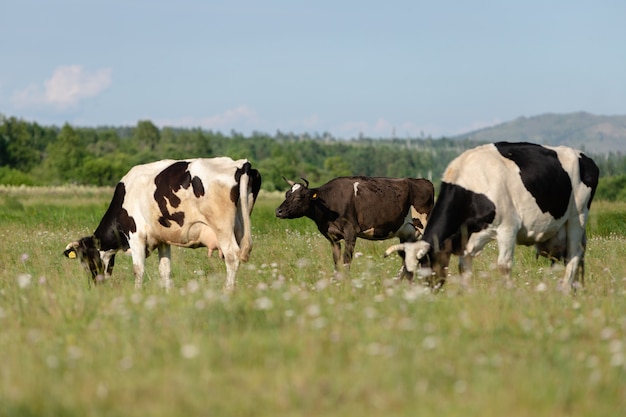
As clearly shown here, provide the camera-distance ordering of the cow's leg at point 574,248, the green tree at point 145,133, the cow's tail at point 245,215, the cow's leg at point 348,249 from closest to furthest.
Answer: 1. the cow's leg at point 574,248
2. the cow's tail at point 245,215
3. the cow's leg at point 348,249
4. the green tree at point 145,133

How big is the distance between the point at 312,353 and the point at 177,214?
7.70 metres

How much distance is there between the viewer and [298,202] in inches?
665

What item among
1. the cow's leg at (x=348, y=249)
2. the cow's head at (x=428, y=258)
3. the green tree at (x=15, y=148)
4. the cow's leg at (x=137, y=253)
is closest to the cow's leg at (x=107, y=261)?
the cow's leg at (x=137, y=253)

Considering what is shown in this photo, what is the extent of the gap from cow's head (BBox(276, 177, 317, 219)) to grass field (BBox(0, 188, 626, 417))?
727cm

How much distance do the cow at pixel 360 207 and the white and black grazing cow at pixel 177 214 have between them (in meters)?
3.39

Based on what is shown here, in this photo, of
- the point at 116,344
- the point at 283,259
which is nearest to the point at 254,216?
the point at 283,259

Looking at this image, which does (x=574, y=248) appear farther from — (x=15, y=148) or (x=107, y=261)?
(x=15, y=148)

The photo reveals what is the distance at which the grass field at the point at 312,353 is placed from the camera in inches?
208

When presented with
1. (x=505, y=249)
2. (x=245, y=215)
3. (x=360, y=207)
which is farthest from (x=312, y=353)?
(x=360, y=207)

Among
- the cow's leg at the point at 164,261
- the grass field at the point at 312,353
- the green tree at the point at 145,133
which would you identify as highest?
the green tree at the point at 145,133

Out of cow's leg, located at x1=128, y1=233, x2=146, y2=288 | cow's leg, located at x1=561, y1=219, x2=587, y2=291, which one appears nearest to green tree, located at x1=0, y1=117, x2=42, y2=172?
cow's leg, located at x1=128, y1=233, x2=146, y2=288

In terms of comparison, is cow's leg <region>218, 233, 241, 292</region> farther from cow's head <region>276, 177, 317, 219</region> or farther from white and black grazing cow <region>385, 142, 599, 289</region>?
cow's head <region>276, 177, 317, 219</region>

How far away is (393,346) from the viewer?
6.25 m

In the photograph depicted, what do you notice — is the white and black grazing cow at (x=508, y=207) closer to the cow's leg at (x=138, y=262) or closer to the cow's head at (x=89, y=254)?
the cow's leg at (x=138, y=262)
